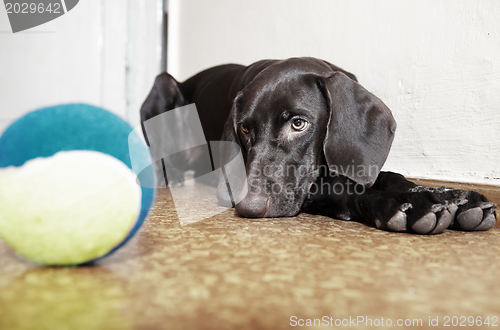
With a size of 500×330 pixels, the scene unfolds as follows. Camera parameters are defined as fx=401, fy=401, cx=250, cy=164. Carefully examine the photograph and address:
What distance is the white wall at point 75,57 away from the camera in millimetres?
4422

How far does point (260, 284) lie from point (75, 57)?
428 cm

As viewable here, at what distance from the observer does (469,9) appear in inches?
80.3

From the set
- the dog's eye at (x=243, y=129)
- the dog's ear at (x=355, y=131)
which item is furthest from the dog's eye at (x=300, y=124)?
the dog's eye at (x=243, y=129)

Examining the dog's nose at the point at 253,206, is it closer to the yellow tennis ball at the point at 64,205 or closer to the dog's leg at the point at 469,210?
the dog's leg at the point at 469,210

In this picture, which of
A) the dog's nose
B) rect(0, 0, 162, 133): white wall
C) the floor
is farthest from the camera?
rect(0, 0, 162, 133): white wall

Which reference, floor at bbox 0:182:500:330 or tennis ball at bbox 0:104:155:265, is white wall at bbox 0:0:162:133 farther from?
tennis ball at bbox 0:104:155:265

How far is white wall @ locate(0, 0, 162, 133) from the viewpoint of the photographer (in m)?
4.42

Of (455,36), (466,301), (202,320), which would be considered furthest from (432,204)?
(455,36)

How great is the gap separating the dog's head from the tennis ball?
0.82 metres

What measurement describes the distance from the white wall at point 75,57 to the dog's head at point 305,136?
3.05m

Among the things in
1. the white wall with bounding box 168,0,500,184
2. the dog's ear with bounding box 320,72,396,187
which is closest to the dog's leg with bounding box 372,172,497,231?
the dog's ear with bounding box 320,72,396,187

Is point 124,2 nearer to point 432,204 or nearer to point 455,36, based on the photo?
point 455,36

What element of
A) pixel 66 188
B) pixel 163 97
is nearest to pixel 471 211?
pixel 66 188

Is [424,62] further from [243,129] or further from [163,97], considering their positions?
[163,97]
